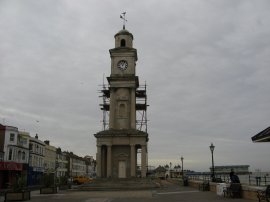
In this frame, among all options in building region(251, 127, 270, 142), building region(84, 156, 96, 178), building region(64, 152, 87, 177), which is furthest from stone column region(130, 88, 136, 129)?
building region(84, 156, 96, 178)

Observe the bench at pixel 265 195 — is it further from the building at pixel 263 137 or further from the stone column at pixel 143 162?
the stone column at pixel 143 162

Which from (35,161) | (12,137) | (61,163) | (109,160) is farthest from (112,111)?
(61,163)

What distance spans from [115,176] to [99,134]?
633 centimetres

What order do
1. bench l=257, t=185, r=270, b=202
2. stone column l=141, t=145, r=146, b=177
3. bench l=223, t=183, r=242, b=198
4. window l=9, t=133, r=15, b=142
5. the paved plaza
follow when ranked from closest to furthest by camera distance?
bench l=257, t=185, r=270, b=202 < bench l=223, t=183, r=242, b=198 < the paved plaza < stone column l=141, t=145, r=146, b=177 < window l=9, t=133, r=15, b=142

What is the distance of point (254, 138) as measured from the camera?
57.6 ft

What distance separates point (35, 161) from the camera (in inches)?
2968

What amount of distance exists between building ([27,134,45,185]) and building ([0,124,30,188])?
5430mm

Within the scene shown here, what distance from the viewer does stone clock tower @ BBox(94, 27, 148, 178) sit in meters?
51.4

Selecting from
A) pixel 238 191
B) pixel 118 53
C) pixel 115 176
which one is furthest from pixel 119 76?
pixel 238 191

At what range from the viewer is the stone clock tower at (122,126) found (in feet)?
169

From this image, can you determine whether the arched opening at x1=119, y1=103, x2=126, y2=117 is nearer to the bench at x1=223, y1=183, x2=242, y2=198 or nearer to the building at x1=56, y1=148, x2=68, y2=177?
the bench at x1=223, y1=183, x2=242, y2=198

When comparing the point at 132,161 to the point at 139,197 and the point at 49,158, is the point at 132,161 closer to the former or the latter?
the point at 139,197

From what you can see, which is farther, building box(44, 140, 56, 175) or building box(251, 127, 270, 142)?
building box(44, 140, 56, 175)

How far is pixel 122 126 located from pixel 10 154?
21406 mm
